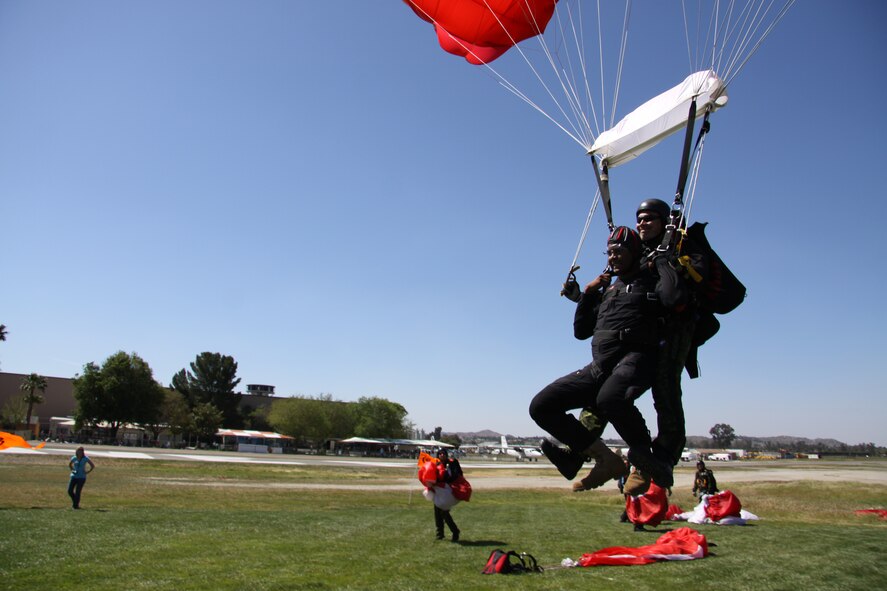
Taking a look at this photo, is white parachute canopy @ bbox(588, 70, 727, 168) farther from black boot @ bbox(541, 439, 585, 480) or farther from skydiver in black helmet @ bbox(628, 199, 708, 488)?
black boot @ bbox(541, 439, 585, 480)

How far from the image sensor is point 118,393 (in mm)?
73938

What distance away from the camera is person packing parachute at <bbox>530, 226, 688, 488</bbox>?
3707mm

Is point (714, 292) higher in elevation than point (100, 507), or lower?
higher

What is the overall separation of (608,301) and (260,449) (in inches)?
3258

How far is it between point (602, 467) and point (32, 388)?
4061 inches

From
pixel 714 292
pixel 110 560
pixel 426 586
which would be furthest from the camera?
pixel 110 560

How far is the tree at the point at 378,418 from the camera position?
98625 mm

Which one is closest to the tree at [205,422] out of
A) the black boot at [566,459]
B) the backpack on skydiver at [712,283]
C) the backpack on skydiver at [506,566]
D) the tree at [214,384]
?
the tree at [214,384]

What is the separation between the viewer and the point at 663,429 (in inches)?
153

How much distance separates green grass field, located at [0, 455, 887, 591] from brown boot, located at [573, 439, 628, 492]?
4364 millimetres

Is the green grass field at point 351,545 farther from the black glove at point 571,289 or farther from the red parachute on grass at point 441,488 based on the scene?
the black glove at point 571,289

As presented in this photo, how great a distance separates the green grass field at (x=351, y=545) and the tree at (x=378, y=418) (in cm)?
7782

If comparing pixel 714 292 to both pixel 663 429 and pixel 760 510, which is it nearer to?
pixel 663 429

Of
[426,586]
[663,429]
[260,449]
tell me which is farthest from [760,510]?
[260,449]
